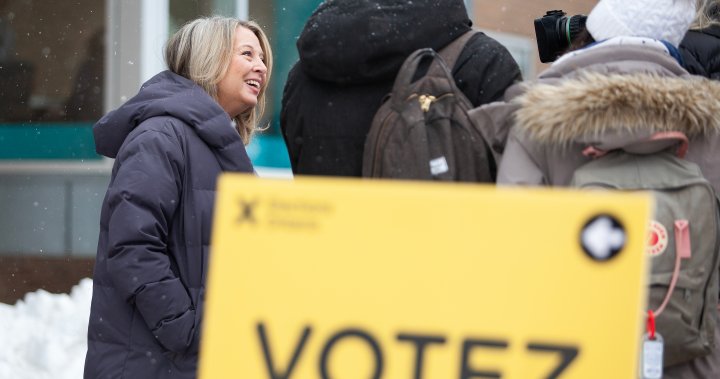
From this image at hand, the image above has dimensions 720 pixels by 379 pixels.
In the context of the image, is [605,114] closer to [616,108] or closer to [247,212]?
[616,108]

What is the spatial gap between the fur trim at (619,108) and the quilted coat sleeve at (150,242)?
1.22 metres

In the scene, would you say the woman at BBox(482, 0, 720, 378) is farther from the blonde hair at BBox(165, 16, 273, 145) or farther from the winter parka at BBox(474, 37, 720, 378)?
the blonde hair at BBox(165, 16, 273, 145)

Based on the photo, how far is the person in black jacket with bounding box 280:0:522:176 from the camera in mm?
3408

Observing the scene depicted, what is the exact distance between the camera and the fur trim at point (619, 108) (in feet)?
9.29

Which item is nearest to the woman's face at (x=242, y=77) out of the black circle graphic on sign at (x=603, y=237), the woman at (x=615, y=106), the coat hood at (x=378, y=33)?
the coat hood at (x=378, y=33)

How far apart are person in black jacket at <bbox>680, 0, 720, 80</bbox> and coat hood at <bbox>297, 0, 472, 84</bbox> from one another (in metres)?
0.95

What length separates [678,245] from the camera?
2789mm

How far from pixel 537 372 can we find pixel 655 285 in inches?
38.1

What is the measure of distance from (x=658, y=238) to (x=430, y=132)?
2.52 feet

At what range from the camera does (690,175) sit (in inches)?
112

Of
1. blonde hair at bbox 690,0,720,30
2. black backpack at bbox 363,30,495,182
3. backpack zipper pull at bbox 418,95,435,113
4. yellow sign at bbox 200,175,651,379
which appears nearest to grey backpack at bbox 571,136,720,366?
black backpack at bbox 363,30,495,182

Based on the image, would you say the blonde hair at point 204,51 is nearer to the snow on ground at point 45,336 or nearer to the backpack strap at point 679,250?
the backpack strap at point 679,250

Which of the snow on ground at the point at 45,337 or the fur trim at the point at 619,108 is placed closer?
the fur trim at the point at 619,108

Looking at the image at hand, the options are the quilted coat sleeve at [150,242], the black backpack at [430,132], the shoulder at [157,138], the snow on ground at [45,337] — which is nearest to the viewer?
the black backpack at [430,132]
